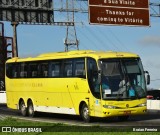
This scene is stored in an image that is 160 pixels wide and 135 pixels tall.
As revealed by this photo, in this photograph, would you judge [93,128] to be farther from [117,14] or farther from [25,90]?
[117,14]

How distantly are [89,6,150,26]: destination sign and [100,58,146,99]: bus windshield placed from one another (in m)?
11.7

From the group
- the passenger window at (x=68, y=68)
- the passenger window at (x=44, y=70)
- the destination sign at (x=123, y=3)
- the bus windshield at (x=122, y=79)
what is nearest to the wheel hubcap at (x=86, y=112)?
the bus windshield at (x=122, y=79)

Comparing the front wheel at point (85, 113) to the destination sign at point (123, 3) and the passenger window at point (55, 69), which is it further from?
the destination sign at point (123, 3)

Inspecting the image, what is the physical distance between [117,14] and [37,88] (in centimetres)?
1035

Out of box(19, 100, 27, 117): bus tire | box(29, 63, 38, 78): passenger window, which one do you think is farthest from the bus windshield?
box(19, 100, 27, 117): bus tire

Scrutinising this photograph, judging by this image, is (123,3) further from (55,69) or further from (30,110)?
(55,69)

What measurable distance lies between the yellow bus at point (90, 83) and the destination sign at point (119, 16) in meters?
8.14

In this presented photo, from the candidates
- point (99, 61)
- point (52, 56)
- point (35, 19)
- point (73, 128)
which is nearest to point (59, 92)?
point (52, 56)

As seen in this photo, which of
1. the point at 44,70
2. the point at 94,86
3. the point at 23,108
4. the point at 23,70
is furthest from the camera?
the point at 23,108

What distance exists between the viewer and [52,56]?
27.5 m

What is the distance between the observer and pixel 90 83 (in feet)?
79.0

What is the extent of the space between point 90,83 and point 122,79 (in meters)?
1.38

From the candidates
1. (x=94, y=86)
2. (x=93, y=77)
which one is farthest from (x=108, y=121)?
(x=93, y=77)

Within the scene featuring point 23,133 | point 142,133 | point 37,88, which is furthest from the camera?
point 37,88
